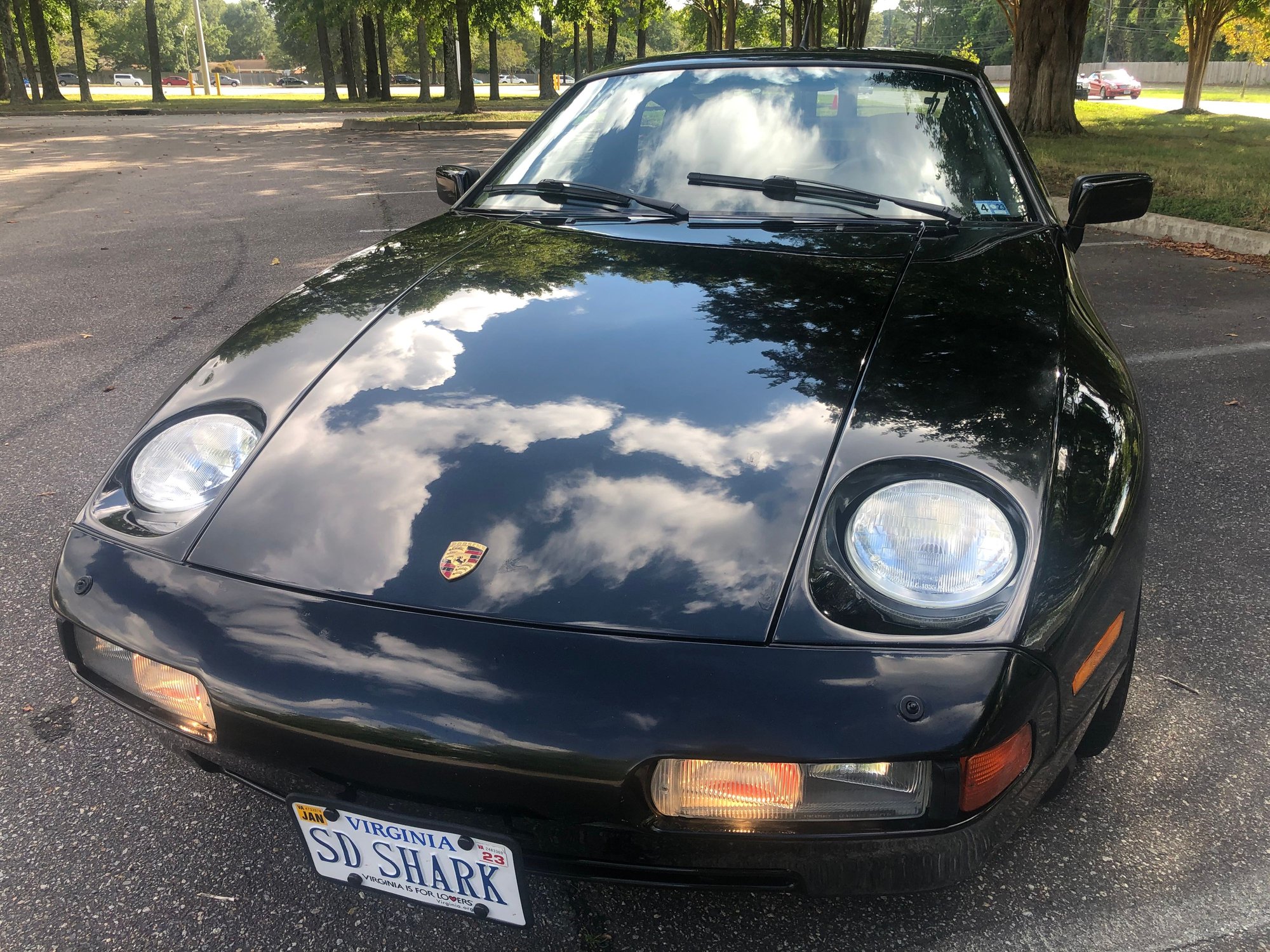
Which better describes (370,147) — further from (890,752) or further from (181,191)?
(890,752)

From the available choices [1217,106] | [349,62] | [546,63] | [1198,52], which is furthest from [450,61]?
[1217,106]

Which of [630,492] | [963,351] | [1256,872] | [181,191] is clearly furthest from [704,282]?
[181,191]

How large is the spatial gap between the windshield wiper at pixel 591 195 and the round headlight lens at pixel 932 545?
1.20 metres

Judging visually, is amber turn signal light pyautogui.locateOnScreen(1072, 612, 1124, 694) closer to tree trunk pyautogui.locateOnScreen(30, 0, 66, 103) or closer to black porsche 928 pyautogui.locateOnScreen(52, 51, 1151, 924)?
black porsche 928 pyautogui.locateOnScreen(52, 51, 1151, 924)

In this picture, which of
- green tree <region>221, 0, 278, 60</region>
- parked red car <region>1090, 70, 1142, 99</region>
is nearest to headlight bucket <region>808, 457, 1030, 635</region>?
parked red car <region>1090, 70, 1142, 99</region>

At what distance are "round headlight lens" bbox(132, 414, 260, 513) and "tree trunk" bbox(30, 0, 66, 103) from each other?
117ft

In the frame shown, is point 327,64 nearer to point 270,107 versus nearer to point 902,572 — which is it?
point 270,107

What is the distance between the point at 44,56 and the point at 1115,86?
42806 mm

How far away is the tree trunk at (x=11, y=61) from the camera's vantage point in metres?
27.0

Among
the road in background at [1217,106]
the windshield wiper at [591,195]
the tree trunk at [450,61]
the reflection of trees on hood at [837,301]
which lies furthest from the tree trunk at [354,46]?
the reflection of trees on hood at [837,301]

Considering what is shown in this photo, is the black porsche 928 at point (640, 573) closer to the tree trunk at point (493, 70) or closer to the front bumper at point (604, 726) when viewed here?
the front bumper at point (604, 726)

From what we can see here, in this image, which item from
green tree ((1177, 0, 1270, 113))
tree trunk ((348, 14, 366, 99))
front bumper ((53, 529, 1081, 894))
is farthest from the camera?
tree trunk ((348, 14, 366, 99))

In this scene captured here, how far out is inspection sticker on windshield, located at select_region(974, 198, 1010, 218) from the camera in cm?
230

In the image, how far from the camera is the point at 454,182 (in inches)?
117
